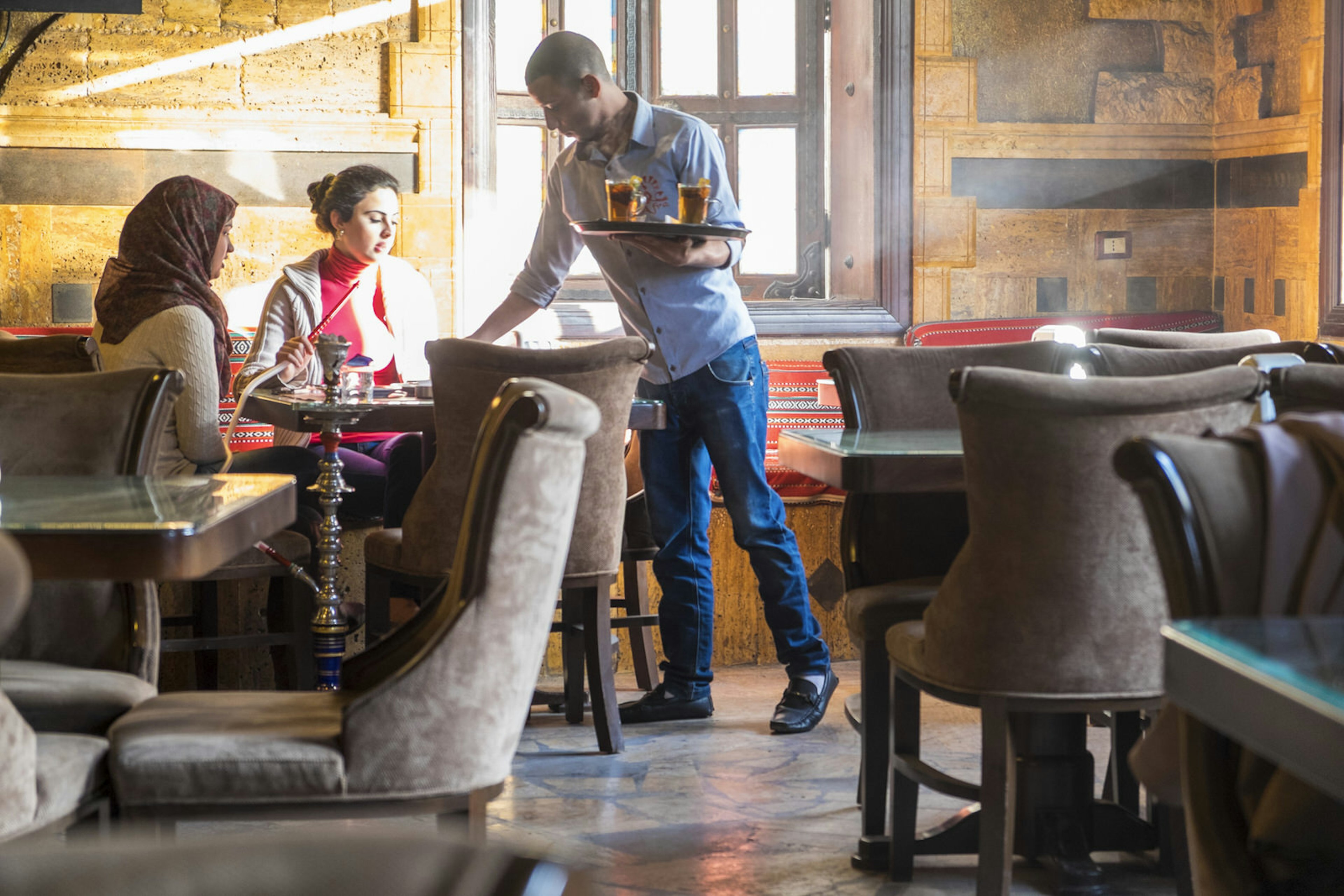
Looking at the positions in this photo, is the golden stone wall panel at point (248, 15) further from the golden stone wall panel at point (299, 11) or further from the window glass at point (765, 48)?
the window glass at point (765, 48)

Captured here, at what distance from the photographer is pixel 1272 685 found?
94cm

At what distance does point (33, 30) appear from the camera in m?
4.93

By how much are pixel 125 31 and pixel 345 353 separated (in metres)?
2.47

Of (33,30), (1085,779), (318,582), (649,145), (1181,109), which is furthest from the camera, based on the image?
(1181,109)

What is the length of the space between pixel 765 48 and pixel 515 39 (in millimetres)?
1310

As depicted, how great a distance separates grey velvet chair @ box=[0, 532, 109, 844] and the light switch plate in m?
4.70

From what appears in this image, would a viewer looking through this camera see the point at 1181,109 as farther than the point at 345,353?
Yes

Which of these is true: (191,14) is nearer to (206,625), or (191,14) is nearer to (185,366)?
(185,366)

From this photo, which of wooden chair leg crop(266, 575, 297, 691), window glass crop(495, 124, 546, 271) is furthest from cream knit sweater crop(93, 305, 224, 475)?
window glass crop(495, 124, 546, 271)

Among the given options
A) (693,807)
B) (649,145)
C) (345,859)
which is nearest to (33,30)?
(649,145)

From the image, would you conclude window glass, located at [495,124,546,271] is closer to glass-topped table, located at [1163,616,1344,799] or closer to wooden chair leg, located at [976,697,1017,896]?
wooden chair leg, located at [976,697,1017,896]

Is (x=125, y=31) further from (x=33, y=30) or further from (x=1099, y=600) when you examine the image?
(x=1099, y=600)

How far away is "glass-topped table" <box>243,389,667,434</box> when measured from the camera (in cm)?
318

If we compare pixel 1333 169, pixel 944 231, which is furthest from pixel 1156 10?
pixel 944 231
